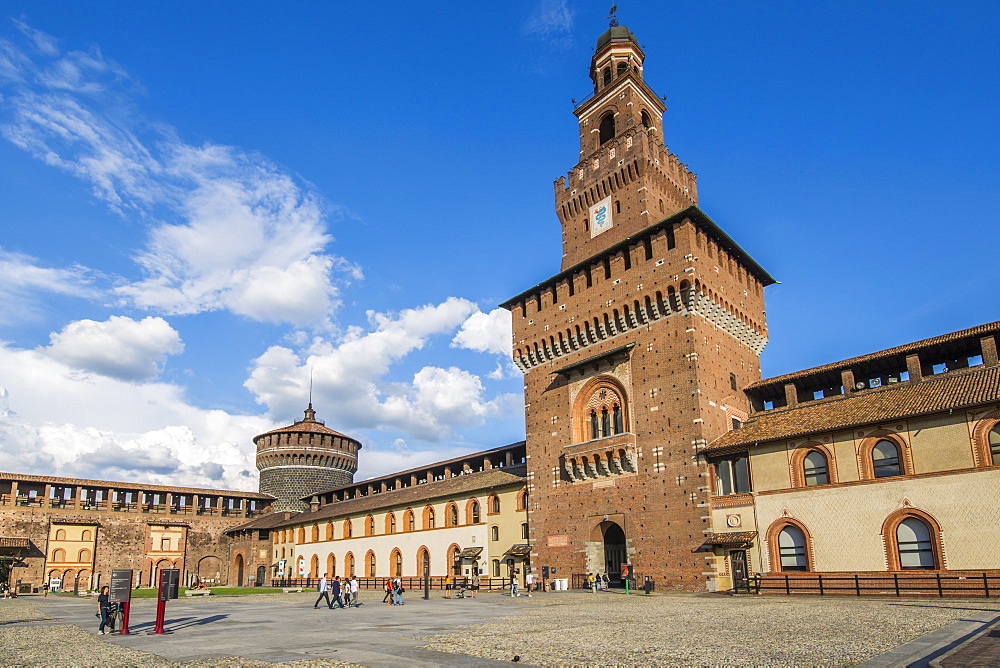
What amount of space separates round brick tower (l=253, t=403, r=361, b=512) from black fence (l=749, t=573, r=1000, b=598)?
52.9 meters

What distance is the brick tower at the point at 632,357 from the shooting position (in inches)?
1348

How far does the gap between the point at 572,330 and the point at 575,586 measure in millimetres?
14089

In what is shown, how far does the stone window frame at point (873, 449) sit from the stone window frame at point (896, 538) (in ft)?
4.93

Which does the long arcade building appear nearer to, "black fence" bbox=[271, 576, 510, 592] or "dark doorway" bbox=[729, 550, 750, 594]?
"dark doorway" bbox=[729, 550, 750, 594]

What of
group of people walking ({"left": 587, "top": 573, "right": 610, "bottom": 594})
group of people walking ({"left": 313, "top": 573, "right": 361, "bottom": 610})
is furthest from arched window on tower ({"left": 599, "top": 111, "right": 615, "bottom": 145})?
group of people walking ({"left": 313, "top": 573, "right": 361, "bottom": 610})

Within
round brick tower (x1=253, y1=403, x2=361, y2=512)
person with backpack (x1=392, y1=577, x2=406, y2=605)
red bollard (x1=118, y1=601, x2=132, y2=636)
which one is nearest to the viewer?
red bollard (x1=118, y1=601, x2=132, y2=636)

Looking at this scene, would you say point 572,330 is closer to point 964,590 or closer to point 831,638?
point 964,590

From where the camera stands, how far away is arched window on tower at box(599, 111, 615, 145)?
47312mm

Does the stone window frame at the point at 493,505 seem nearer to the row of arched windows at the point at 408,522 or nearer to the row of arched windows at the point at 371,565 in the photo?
the row of arched windows at the point at 408,522

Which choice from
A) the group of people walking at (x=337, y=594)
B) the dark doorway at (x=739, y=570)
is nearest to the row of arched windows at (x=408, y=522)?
the group of people walking at (x=337, y=594)

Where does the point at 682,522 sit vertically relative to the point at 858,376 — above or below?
below

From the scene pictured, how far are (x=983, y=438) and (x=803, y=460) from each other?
6731mm

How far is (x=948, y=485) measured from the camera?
26312mm

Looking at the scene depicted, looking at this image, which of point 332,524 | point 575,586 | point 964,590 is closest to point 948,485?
point 964,590
